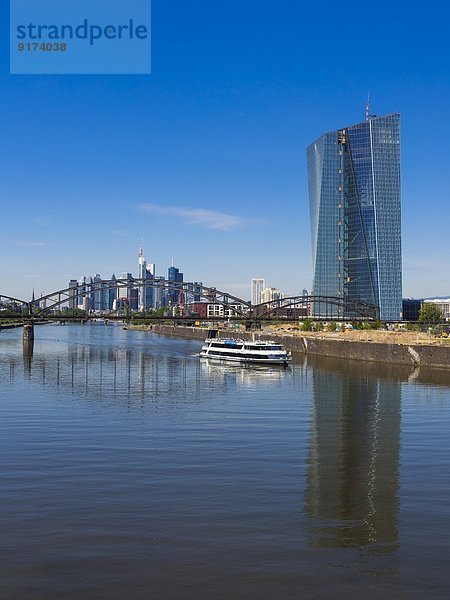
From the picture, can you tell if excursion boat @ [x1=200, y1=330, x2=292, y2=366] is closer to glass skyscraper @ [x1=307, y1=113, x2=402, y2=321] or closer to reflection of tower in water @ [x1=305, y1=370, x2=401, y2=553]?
reflection of tower in water @ [x1=305, y1=370, x2=401, y2=553]

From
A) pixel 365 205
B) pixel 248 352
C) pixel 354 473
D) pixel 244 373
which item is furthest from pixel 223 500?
pixel 365 205

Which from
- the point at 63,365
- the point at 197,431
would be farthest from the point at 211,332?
the point at 197,431

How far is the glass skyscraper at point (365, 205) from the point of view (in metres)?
181

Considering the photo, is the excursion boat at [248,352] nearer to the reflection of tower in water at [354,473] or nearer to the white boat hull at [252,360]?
the white boat hull at [252,360]

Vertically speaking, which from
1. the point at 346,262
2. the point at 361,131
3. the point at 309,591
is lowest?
the point at 309,591

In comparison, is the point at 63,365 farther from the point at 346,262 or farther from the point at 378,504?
the point at 346,262

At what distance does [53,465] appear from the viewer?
77.1ft

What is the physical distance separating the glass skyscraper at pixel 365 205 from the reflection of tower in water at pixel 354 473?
141894 mm

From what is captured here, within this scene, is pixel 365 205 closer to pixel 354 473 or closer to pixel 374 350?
pixel 374 350

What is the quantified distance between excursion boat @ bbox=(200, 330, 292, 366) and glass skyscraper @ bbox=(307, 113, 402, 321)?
10318 cm

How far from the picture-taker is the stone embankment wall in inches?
2773

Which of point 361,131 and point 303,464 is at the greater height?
point 361,131

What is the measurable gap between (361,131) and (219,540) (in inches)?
7067

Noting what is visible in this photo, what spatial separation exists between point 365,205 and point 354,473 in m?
164
